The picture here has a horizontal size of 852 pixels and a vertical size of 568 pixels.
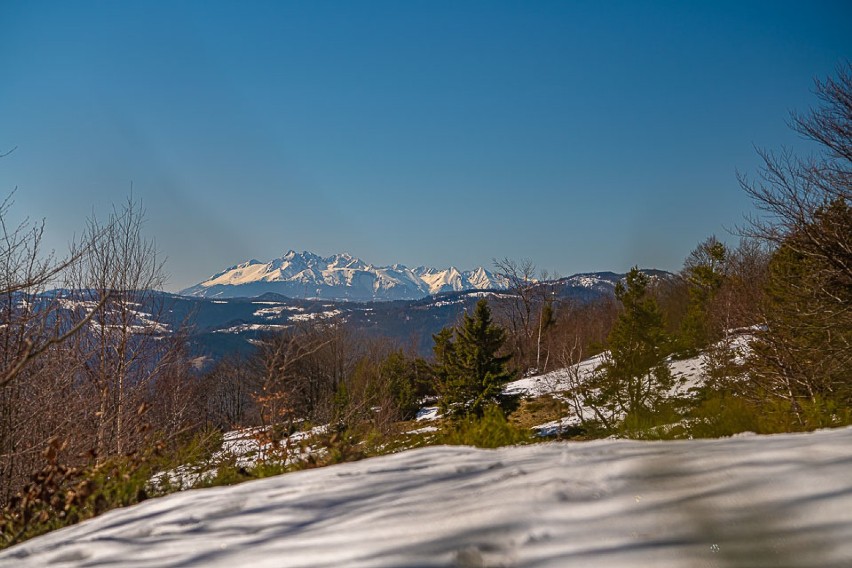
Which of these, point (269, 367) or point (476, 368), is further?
point (476, 368)

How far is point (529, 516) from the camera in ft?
7.08

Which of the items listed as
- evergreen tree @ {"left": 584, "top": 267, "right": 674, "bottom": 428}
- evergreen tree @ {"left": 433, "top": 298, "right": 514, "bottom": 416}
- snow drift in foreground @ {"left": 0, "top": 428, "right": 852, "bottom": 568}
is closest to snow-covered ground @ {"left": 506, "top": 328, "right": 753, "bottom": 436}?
evergreen tree @ {"left": 584, "top": 267, "right": 674, "bottom": 428}

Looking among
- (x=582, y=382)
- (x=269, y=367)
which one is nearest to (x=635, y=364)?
(x=582, y=382)

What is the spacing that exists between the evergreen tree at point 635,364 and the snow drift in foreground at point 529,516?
A: 466 inches

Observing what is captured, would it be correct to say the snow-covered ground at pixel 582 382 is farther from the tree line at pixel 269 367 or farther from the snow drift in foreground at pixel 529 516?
the snow drift in foreground at pixel 529 516

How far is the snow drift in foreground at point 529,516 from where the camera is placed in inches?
68.0

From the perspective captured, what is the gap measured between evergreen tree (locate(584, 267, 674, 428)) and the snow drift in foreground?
11827 millimetres

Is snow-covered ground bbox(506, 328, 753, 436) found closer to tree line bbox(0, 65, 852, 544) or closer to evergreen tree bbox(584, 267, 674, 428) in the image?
evergreen tree bbox(584, 267, 674, 428)

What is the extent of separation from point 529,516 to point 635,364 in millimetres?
15437

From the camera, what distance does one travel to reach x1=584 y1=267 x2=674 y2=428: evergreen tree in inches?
598

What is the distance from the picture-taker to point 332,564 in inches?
81.5

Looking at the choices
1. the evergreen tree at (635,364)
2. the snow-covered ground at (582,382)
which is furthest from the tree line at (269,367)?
the snow-covered ground at (582,382)

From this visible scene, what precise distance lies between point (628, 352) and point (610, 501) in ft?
54.3

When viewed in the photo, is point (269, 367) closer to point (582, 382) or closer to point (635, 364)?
point (635, 364)
